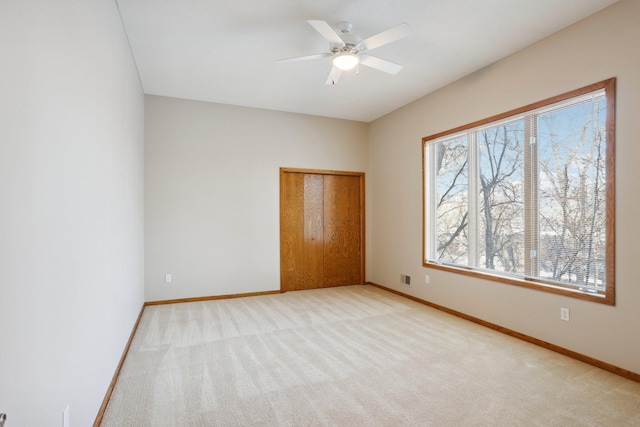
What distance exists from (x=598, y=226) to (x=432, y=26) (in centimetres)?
223

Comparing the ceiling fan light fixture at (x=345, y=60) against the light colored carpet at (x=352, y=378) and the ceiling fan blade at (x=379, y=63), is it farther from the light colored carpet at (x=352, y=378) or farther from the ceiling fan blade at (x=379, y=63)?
the light colored carpet at (x=352, y=378)

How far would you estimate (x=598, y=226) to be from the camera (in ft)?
8.82

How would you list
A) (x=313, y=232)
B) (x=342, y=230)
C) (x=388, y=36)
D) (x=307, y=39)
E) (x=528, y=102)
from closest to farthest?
(x=388, y=36), (x=307, y=39), (x=528, y=102), (x=313, y=232), (x=342, y=230)

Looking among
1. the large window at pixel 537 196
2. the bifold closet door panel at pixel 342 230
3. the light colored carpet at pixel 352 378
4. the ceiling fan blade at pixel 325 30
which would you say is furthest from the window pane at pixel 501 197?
the bifold closet door panel at pixel 342 230

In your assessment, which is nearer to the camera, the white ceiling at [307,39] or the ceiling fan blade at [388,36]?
the ceiling fan blade at [388,36]

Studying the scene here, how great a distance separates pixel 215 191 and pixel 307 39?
104 inches

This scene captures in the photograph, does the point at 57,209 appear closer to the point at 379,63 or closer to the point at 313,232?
the point at 379,63

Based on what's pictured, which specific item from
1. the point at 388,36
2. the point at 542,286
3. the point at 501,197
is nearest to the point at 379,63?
the point at 388,36

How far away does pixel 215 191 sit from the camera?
4805mm

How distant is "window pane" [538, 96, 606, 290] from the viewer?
8.82ft

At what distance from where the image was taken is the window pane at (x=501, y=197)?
11.0 feet

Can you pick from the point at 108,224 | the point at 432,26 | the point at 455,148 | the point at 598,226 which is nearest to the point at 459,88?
the point at 455,148

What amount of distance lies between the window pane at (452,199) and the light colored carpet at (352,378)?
95 cm

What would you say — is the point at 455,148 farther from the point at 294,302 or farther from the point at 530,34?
the point at 294,302
